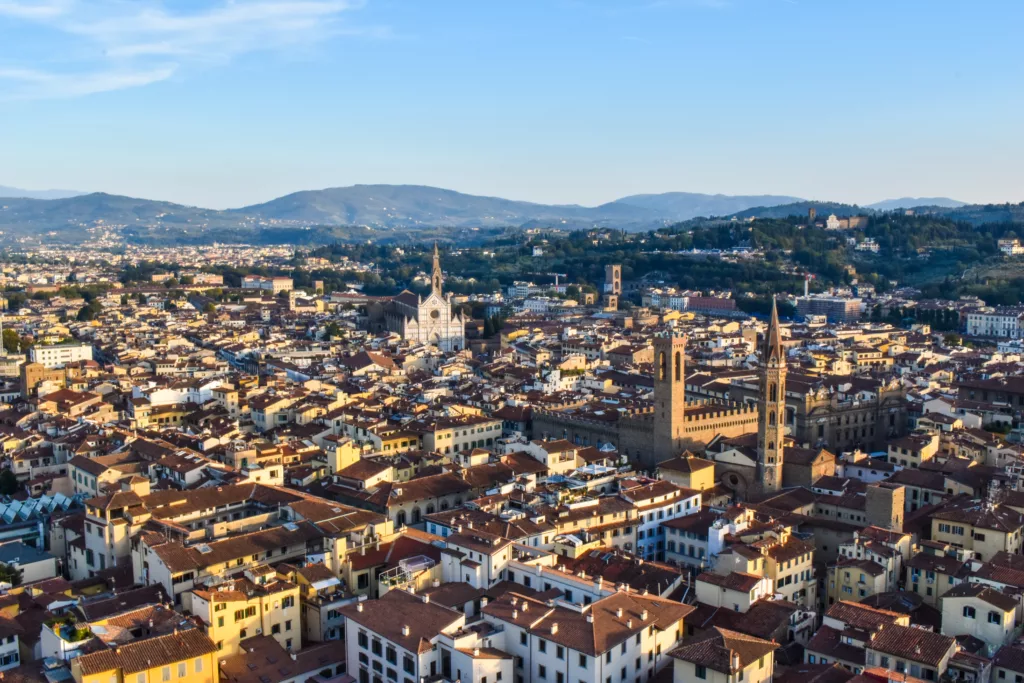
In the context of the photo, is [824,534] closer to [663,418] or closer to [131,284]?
[663,418]

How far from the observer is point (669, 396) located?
1265 inches

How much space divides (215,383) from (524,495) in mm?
21837

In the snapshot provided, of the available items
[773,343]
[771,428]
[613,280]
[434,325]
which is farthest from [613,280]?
[771,428]

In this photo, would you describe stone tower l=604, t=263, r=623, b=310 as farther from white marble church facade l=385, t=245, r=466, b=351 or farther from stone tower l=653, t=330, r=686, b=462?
stone tower l=653, t=330, r=686, b=462

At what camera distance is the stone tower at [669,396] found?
32031 mm

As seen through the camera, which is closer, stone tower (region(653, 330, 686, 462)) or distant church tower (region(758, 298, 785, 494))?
distant church tower (region(758, 298, 785, 494))

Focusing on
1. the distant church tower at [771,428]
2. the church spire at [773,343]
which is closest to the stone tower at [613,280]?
the church spire at [773,343]

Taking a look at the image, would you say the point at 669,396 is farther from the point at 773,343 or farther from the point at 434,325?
the point at 434,325

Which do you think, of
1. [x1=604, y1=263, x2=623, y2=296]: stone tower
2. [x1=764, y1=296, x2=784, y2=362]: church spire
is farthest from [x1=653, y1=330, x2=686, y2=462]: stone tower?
[x1=604, y1=263, x2=623, y2=296]: stone tower

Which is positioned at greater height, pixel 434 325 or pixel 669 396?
pixel 669 396

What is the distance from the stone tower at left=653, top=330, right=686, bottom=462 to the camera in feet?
105

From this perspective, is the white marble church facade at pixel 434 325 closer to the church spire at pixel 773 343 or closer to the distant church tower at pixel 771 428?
the church spire at pixel 773 343

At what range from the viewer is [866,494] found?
25062mm

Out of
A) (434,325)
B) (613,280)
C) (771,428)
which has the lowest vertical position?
(434,325)
